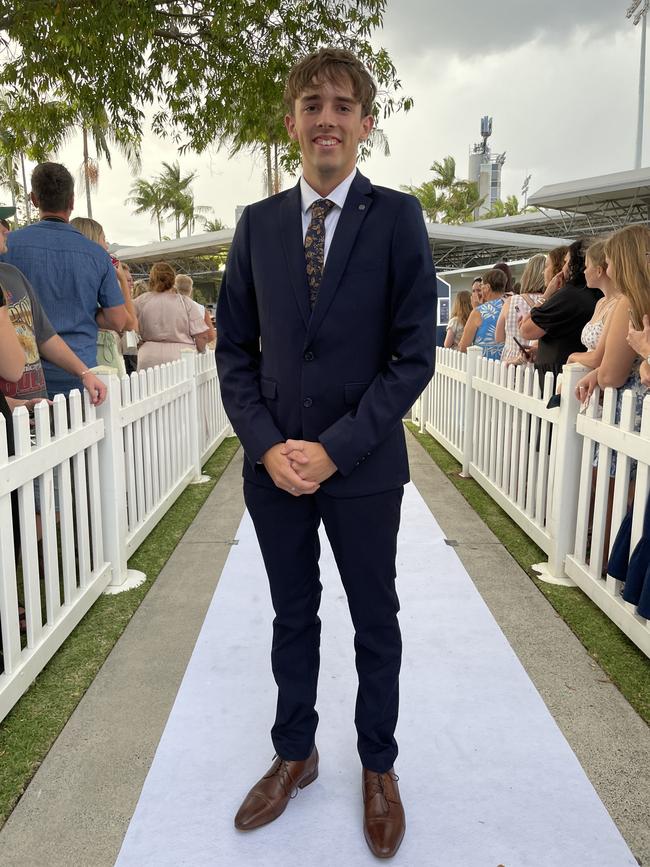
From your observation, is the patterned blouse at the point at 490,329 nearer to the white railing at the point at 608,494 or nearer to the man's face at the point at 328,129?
the white railing at the point at 608,494

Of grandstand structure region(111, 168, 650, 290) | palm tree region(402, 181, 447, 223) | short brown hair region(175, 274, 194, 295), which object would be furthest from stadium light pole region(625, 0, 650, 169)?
short brown hair region(175, 274, 194, 295)

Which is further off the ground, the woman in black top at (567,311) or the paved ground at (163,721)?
the woman in black top at (567,311)

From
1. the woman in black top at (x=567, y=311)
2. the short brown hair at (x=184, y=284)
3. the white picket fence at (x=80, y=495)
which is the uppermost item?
the short brown hair at (x=184, y=284)

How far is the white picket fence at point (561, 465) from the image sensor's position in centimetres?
326

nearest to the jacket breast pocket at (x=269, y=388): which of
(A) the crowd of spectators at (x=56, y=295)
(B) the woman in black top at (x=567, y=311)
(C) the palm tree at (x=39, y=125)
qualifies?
(A) the crowd of spectators at (x=56, y=295)

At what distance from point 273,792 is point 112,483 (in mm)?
2191

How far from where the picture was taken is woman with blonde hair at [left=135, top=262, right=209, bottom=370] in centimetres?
648

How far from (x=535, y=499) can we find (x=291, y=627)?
A: 114 inches

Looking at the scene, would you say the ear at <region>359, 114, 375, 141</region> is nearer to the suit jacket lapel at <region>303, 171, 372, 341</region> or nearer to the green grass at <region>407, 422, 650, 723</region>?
the suit jacket lapel at <region>303, 171, 372, 341</region>

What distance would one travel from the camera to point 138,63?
7.74 metres

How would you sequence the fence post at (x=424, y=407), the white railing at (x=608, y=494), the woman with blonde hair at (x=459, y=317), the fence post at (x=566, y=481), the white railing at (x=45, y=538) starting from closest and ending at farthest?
the white railing at (x=45, y=538) → the white railing at (x=608, y=494) → the fence post at (x=566, y=481) → the woman with blonde hair at (x=459, y=317) → the fence post at (x=424, y=407)

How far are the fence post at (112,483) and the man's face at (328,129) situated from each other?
2223 mm

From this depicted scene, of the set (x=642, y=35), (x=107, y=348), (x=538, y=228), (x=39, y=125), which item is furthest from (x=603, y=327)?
(x=642, y=35)

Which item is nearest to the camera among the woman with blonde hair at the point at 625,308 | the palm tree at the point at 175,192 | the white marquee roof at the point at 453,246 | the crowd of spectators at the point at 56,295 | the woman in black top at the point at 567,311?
the crowd of spectators at the point at 56,295
